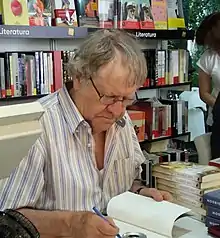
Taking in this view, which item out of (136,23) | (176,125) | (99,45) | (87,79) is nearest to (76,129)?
(87,79)

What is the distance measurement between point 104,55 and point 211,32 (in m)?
2.38

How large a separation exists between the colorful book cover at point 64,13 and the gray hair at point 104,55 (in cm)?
179

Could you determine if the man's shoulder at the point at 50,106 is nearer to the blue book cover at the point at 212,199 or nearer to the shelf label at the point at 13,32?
the blue book cover at the point at 212,199

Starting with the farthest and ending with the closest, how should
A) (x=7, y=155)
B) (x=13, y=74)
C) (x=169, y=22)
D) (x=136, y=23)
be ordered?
1. (x=169, y=22)
2. (x=136, y=23)
3. (x=13, y=74)
4. (x=7, y=155)

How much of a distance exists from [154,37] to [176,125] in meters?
0.88

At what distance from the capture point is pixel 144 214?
150cm

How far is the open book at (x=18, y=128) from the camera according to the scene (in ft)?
2.02

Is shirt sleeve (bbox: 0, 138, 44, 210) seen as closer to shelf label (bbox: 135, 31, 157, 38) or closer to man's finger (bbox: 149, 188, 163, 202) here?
man's finger (bbox: 149, 188, 163, 202)

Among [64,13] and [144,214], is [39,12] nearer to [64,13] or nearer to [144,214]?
[64,13]

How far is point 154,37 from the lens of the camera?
385cm

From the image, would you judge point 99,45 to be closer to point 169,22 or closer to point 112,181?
point 112,181

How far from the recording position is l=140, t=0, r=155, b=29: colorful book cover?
3859 mm

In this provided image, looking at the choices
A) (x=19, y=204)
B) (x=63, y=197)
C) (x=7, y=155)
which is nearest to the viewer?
(x=7, y=155)

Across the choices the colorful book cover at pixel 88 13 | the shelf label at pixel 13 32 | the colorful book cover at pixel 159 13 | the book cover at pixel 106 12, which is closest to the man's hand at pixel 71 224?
the shelf label at pixel 13 32
